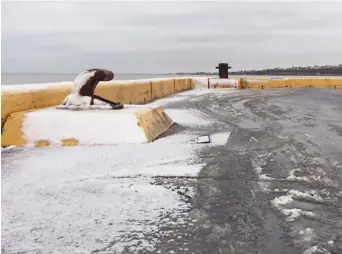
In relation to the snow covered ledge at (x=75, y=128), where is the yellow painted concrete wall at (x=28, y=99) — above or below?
above

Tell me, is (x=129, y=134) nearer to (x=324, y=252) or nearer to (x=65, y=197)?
(x=65, y=197)

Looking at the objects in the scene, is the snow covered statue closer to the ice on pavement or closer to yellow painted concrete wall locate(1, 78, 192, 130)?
yellow painted concrete wall locate(1, 78, 192, 130)

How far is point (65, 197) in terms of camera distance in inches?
155

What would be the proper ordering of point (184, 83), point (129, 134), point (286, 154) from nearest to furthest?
point (286, 154) < point (129, 134) < point (184, 83)

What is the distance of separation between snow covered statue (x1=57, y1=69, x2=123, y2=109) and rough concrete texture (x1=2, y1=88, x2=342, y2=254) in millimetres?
1699

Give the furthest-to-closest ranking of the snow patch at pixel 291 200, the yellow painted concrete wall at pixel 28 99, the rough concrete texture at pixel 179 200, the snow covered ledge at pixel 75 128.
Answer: the yellow painted concrete wall at pixel 28 99 < the snow covered ledge at pixel 75 128 < the snow patch at pixel 291 200 < the rough concrete texture at pixel 179 200

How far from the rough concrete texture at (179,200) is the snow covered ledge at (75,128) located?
42 centimetres

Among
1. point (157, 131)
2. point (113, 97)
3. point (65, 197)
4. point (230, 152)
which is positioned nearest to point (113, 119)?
point (157, 131)

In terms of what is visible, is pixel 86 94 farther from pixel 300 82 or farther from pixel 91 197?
pixel 300 82

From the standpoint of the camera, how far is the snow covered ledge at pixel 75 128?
6.54m

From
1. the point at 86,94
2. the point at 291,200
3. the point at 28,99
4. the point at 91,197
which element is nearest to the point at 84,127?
the point at 86,94

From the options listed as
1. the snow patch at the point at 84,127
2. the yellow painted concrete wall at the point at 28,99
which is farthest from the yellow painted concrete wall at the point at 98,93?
the snow patch at the point at 84,127

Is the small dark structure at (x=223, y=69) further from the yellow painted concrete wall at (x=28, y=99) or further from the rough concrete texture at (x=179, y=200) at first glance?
the rough concrete texture at (x=179, y=200)

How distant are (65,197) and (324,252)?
218 cm
